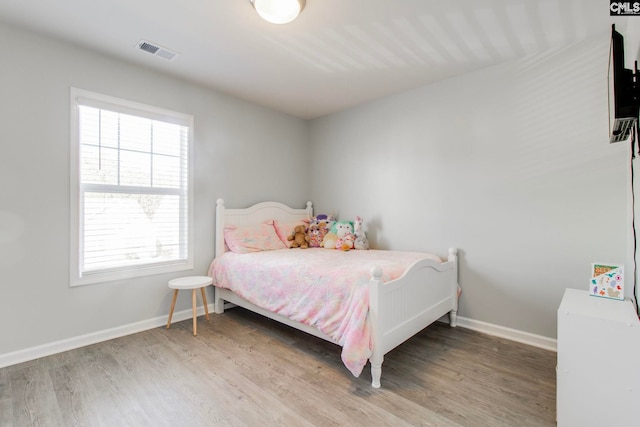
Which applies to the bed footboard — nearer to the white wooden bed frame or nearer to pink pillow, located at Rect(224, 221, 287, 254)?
the white wooden bed frame

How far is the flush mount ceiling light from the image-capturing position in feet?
5.99

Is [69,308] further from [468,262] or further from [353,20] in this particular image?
[468,262]

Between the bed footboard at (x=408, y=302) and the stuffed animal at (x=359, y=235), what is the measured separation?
89 centimetres

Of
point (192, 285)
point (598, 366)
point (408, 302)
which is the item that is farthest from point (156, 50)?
point (598, 366)

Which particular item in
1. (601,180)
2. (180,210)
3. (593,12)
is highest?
(593,12)

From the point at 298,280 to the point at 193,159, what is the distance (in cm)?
174

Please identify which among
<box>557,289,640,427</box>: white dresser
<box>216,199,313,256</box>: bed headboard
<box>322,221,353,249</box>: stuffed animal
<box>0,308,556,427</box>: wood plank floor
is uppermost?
<box>216,199,313,256</box>: bed headboard

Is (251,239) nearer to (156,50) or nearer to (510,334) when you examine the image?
(156,50)

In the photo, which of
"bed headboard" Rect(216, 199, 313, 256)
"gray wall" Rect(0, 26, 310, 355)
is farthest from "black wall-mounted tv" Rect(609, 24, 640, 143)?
"gray wall" Rect(0, 26, 310, 355)

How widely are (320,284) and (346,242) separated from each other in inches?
47.1

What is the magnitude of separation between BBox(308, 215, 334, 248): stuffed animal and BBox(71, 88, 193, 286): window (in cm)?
136

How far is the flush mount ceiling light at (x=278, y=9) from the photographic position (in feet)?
5.99

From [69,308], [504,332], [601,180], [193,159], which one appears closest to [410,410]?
[504,332]

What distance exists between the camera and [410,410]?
5.45 ft
